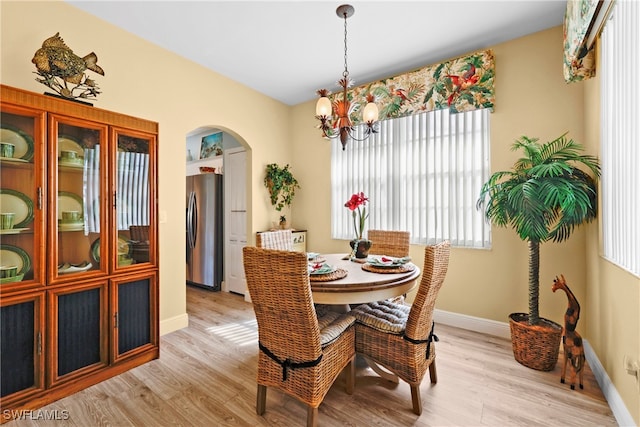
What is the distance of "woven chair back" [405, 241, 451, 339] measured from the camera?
1.60 m

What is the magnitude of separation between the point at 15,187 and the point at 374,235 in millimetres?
2842

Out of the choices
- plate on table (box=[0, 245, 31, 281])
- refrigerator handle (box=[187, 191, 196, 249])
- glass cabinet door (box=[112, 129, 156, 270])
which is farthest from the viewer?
refrigerator handle (box=[187, 191, 196, 249])

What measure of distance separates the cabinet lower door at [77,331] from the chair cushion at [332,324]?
167cm

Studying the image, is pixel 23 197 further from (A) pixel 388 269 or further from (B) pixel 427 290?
(B) pixel 427 290

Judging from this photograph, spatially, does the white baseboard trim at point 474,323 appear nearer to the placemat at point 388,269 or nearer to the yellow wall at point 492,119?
the yellow wall at point 492,119

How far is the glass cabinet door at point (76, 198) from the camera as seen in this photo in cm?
185

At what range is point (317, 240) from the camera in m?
4.19

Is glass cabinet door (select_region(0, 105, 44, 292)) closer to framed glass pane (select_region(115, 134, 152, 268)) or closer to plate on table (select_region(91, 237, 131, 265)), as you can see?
plate on table (select_region(91, 237, 131, 265))

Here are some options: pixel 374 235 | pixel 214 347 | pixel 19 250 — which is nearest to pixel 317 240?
pixel 374 235

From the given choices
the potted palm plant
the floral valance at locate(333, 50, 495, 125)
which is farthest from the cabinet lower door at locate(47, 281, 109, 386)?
the floral valance at locate(333, 50, 495, 125)

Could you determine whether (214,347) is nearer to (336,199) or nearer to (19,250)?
(19,250)

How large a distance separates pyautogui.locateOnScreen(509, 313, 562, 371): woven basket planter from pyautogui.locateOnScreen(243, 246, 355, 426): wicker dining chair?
1561 millimetres

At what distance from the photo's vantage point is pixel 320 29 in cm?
256

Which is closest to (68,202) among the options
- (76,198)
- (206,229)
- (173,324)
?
(76,198)
